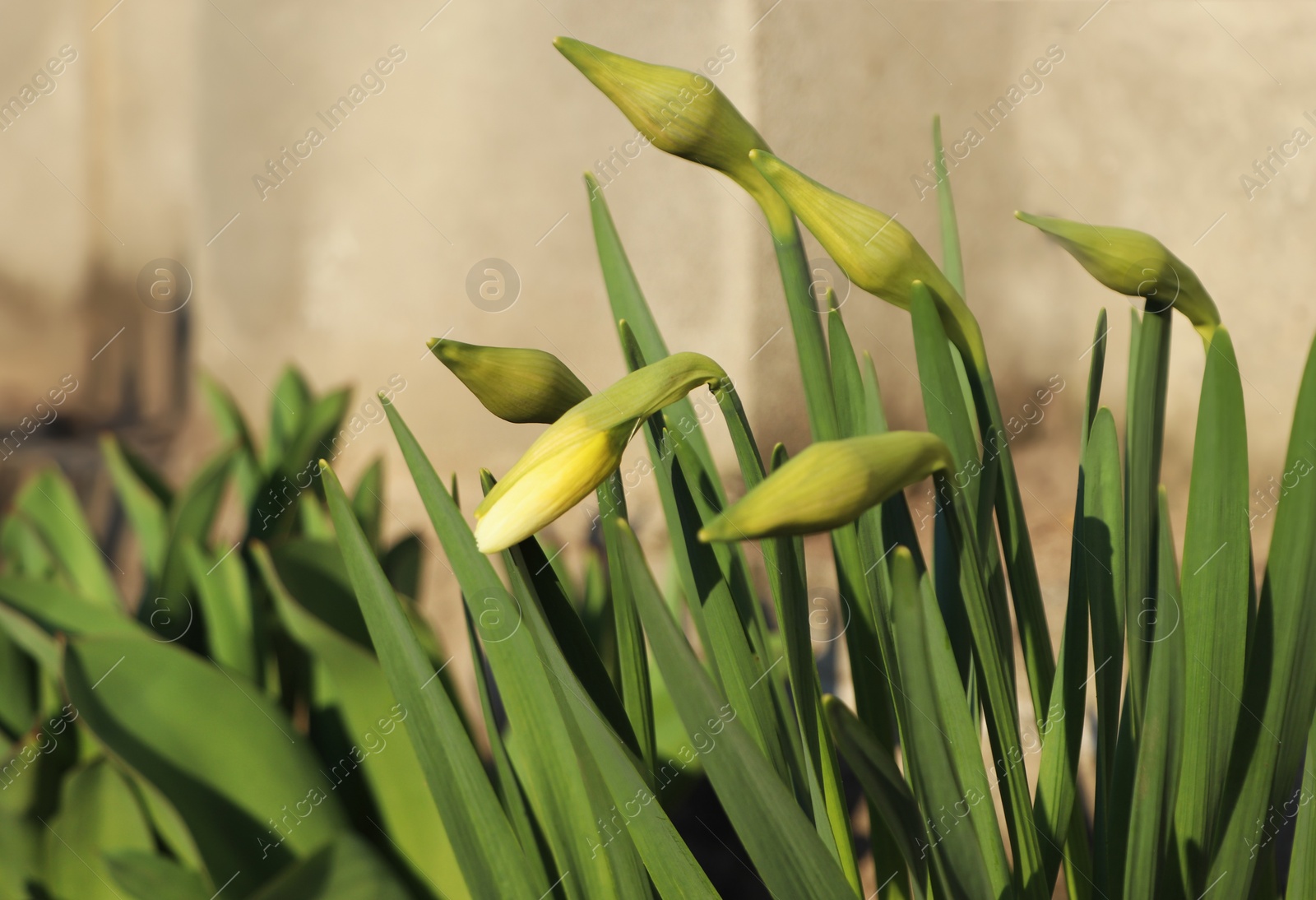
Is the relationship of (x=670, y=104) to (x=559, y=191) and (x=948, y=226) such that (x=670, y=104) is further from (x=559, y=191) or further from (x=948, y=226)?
(x=559, y=191)

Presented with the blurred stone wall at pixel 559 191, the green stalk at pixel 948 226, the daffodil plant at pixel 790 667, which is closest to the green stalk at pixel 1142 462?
the daffodil plant at pixel 790 667

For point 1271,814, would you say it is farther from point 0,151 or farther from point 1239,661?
point 0,151

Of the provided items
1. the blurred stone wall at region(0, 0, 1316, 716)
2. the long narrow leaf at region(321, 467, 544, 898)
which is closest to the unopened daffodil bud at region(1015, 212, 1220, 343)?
the long narrow leaf at region(321, 467, 544, 898)

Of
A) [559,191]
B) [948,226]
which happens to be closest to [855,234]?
[948,226]

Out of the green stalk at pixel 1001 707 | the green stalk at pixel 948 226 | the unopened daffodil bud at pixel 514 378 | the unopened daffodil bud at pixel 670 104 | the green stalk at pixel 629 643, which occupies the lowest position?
the green stalk at pixel 1001 707

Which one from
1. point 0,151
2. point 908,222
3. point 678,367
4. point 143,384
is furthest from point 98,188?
point 678,367

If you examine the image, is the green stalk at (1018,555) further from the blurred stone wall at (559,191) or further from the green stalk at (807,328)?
the blurred stone wall at (559,191)
